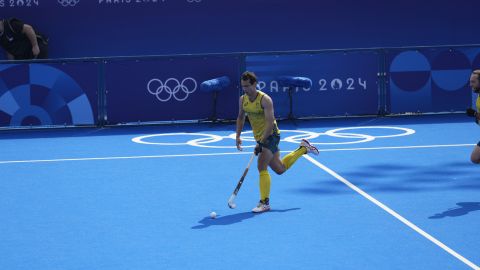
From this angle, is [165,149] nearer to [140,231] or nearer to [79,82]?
[79,82]

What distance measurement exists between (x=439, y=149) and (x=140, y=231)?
26.5ft

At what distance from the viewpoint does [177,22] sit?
78.7 ft

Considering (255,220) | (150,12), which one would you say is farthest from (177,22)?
(255,220)

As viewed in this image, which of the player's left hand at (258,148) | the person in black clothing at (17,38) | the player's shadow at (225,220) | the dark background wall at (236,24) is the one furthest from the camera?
the dark background wall at (236,24)

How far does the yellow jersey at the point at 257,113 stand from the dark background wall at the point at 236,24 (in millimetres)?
12780

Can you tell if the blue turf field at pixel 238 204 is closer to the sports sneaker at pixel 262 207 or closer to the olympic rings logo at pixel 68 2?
the sports sneaker at pixel 262 207

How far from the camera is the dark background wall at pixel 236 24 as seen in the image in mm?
23766

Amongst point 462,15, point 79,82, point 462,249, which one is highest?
point 462,15

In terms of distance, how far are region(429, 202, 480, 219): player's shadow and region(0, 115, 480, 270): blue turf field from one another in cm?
1

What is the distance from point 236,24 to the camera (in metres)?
24.2

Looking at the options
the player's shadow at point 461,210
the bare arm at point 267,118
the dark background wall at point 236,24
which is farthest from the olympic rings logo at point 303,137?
the player's shadow at point 461,210

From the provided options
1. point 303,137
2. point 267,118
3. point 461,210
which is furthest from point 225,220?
point 303,137

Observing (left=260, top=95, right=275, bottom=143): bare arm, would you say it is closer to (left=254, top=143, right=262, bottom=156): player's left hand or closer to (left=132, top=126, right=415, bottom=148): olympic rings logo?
(left=254, top=143, right=262, bottom=156): player's left hand

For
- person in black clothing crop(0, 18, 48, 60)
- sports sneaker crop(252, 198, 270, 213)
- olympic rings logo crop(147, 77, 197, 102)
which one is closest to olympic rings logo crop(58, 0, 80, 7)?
person in black clothing crop(0, 18, 48, 60)
